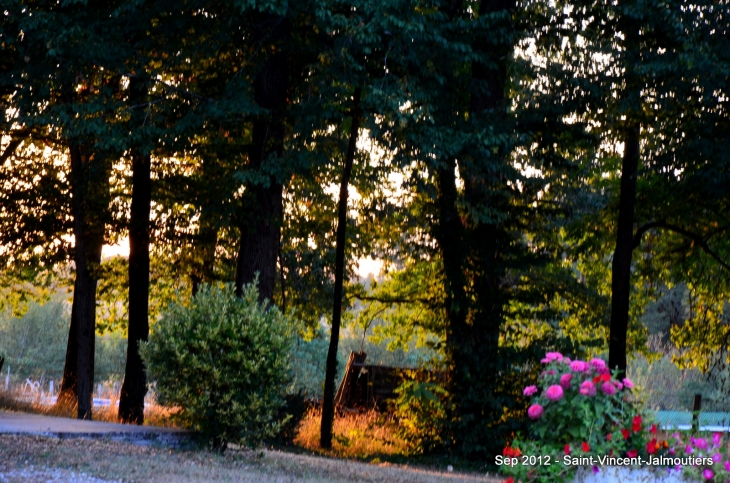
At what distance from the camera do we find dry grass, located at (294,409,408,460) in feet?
57.0

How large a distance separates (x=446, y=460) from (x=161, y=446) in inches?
293

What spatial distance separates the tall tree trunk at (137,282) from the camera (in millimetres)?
18438

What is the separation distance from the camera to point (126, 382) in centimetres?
1897

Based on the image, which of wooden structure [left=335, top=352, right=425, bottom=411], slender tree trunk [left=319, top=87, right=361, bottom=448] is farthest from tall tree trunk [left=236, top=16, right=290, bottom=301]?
wooden structure [left=335, top=352, right=425, bottom=411]

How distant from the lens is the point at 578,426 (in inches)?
309

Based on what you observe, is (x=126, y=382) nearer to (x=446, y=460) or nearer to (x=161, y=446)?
(x=446, y=460)

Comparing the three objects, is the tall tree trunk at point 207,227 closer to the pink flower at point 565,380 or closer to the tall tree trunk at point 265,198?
the tall tree trunk at point 265,198

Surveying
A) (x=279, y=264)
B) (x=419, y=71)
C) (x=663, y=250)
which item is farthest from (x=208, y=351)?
(x=663, y=250)

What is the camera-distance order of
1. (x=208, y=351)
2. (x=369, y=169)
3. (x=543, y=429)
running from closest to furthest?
(x=543, y=429), (x=208, y=351), (x=369, y=169)

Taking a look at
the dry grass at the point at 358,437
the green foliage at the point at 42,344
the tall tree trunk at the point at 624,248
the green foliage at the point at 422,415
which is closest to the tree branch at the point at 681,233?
the tall tree trunk at the point at 624,248

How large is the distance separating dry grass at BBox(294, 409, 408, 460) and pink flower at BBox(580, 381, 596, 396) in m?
9.11

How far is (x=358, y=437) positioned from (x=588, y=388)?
11.8m

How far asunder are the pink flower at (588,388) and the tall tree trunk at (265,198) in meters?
A: 7.52

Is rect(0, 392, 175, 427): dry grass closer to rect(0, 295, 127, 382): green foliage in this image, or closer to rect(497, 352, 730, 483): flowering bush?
rect(497, 352, 730, 483): flowering bush
